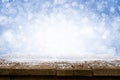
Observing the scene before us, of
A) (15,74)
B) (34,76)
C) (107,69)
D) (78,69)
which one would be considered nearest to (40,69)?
(34,76)

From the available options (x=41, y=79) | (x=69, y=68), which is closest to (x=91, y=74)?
(x=69, y=68)

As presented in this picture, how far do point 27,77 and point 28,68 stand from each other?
0.18 meters

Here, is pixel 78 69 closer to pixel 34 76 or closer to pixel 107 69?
pixel 107 69

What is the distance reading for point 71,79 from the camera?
4.10 meters

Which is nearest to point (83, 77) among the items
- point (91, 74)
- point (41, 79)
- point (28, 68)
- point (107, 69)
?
point (91, 74)

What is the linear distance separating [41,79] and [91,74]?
0.99 metres

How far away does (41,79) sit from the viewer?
162 inches

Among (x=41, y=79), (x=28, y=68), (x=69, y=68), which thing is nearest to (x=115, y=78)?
(x=69, y=68)

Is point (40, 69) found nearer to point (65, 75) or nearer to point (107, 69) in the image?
point (65, 75)

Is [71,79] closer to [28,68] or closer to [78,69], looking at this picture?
[78,69]

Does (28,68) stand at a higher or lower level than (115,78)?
higher

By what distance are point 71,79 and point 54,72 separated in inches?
14.8

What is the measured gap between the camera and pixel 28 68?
4102 millimetres

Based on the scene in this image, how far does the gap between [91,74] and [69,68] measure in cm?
44
